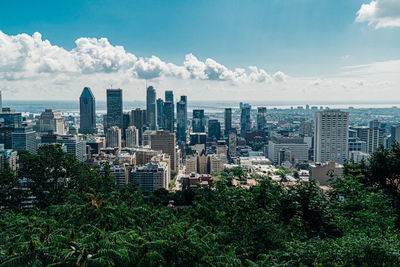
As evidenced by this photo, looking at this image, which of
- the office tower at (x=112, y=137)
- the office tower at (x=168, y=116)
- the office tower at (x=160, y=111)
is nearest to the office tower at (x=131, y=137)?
the office tower at (x=112, y=137)

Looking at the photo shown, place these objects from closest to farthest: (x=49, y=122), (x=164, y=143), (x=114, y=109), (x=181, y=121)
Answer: (x=164, y=143) < (x=49, y=122) < (x=114, y=109) < (x=181, y=121)

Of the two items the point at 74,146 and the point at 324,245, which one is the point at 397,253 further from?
the point at 74,146

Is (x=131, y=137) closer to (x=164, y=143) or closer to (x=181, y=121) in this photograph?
(x=164, y=143)

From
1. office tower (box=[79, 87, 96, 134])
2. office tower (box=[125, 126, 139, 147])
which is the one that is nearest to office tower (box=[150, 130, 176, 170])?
office tower (box=[125, 126, 139, 147])

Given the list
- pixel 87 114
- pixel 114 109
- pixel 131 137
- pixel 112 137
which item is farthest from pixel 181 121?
pixel 112 137

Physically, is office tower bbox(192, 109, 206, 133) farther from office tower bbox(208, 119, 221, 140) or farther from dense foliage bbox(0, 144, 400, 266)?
dense foliage bbox(0, 144, 400, 266)

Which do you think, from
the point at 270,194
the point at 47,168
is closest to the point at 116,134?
the point at 47,168
